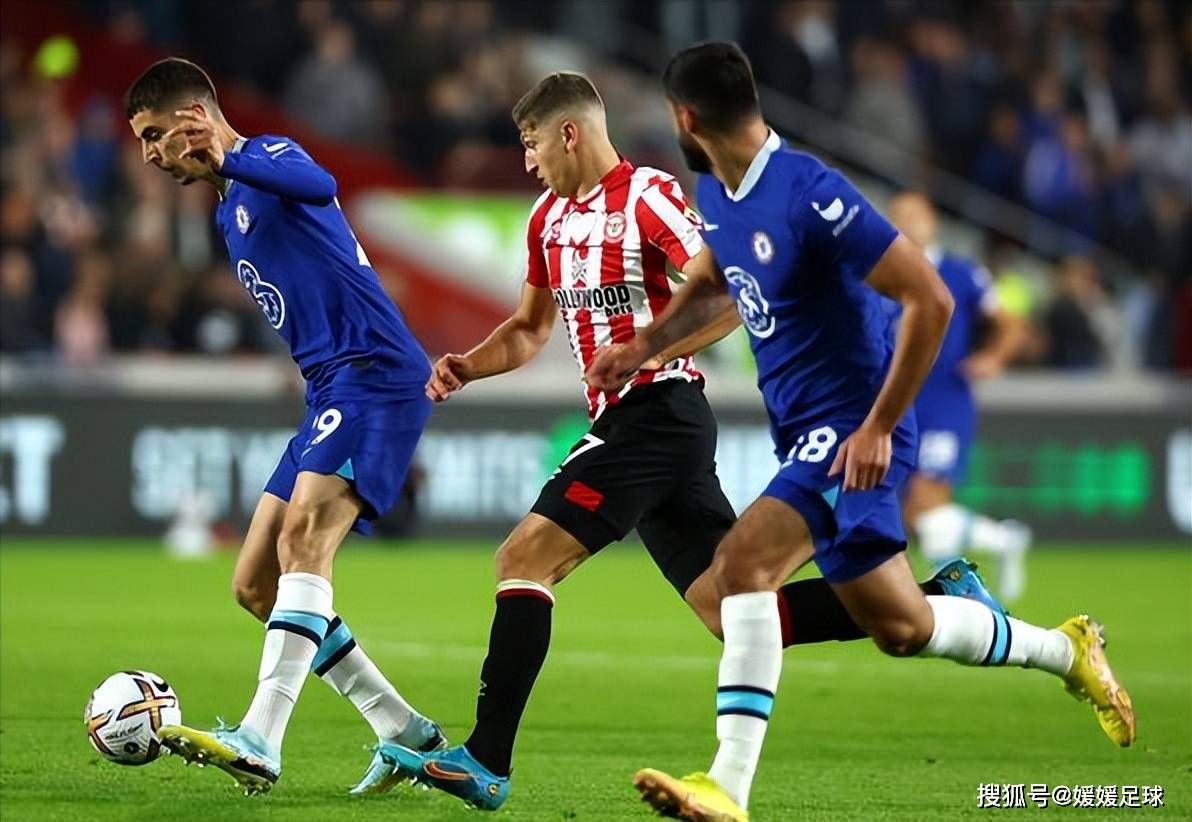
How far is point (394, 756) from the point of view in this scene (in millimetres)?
6297

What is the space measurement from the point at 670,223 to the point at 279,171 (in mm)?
1254

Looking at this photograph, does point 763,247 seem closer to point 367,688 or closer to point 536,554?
point 536,554

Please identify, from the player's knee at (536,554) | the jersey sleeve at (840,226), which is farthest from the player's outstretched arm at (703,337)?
the jersey sleeve at (840,226)

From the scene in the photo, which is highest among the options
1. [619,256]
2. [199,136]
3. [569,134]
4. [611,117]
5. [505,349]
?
[611,117]

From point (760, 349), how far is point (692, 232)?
84 centimetres

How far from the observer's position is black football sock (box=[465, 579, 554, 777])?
6.21 m

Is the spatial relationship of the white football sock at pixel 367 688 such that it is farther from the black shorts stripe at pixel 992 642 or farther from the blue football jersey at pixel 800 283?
the black shorts stripe at pixel 992 642

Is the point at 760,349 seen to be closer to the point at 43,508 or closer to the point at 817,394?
the point at 817,394

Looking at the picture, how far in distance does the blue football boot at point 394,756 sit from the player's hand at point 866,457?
1.59m

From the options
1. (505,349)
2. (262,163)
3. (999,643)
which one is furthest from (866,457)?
(262,163)

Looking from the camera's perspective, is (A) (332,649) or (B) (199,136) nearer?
(B) (199,136)

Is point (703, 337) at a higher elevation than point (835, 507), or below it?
higher

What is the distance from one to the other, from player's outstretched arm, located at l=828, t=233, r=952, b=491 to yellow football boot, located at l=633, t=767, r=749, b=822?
900 millimetres

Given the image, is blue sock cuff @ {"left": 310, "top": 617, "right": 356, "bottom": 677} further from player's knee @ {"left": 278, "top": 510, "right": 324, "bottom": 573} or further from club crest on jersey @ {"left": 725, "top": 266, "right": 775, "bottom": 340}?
club crest on jersey @ {"left": 725, "top": 266, "right": 775, "bottom": 340}
